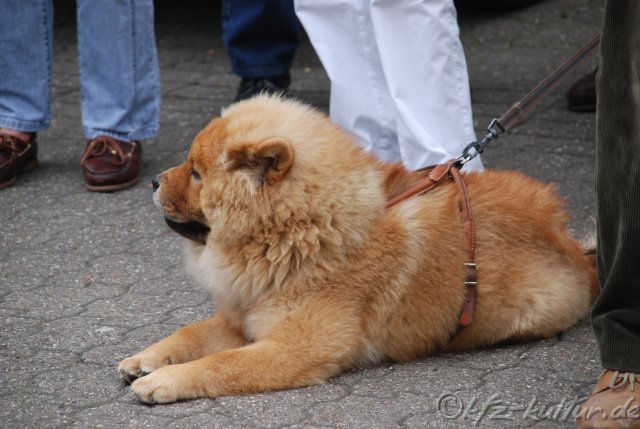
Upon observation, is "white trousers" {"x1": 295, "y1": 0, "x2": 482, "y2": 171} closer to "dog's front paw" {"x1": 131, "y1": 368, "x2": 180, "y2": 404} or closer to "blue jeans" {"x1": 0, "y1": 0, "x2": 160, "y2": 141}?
"blue jeans" {"x1": 0, "y1": 0, "x2": 160, "y2": 141}

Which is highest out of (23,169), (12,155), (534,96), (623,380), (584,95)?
(534,96)

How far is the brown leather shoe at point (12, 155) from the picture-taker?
501cm

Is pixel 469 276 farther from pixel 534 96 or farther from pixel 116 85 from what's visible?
pixel 116 85

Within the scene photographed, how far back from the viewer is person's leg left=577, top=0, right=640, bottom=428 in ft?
8.30

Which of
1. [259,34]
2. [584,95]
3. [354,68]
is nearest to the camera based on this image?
[354,68]

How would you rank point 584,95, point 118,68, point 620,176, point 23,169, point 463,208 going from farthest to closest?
point 584,95 → point 23,169 → point 118,68 → point 463,208 → point 620,176

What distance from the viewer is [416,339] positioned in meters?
3.13

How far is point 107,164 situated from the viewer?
16.5 ft

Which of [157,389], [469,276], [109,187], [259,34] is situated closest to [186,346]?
[157,389]

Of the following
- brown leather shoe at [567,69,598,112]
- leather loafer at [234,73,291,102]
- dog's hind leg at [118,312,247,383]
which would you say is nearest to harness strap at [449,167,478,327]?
dog's hind leg at [118,312,247,383]

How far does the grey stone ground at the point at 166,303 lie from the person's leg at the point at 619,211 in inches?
8.8

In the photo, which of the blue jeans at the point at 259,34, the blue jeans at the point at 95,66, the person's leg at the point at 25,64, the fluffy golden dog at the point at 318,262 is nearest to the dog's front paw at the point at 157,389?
the fluffy golden dog at the point at 318,262

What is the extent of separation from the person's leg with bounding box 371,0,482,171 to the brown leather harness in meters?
0.73

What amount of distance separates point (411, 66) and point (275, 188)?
1.28 m
